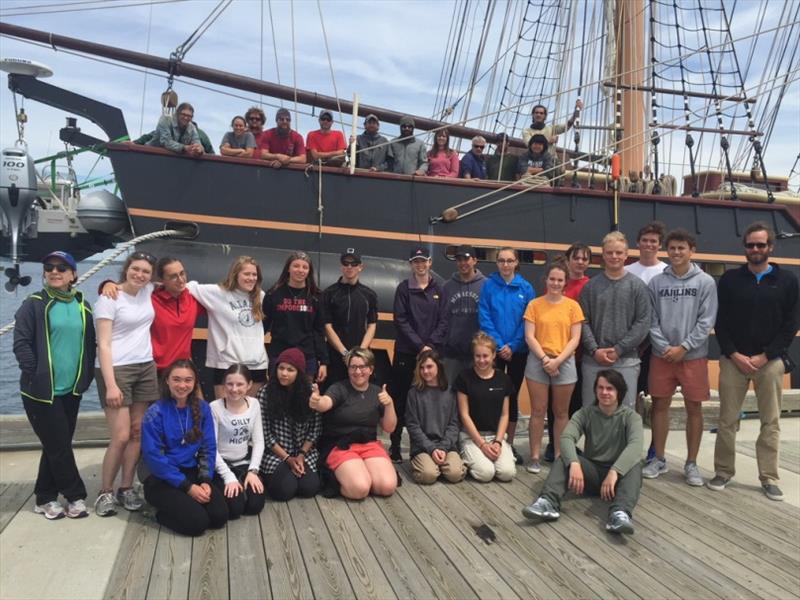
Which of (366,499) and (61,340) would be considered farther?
(366,499)

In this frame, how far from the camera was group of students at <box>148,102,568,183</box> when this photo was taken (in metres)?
6.02

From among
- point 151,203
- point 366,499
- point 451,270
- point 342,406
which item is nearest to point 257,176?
point 151,203

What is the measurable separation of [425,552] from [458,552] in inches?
6.1

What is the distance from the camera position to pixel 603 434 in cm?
354

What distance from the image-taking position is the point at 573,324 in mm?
3953

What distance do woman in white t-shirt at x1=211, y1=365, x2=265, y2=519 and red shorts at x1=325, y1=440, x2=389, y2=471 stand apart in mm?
414

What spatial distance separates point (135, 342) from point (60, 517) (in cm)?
96

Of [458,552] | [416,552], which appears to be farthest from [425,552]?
[458,552]

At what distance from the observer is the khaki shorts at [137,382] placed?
10.5ft

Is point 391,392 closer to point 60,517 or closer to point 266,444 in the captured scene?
point 266,444

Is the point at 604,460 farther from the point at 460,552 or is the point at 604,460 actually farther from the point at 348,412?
the point at 348,412

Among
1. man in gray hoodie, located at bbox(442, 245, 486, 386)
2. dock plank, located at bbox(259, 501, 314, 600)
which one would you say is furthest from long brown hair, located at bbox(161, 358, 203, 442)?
man in gray hoodie, located at bbox(442, 245, 486, 386)

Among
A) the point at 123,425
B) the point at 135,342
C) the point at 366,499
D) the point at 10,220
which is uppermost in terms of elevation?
the point at 10,220

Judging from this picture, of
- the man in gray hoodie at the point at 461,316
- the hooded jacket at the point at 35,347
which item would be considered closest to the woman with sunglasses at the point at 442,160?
the man in gray hoodie at the point at 461,316
